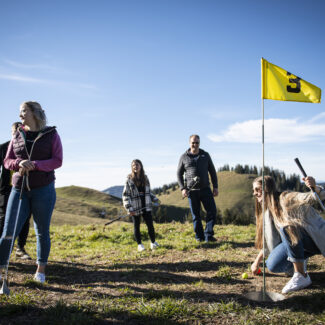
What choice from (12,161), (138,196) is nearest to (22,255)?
(138,196)

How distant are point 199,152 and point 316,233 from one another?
5127mm

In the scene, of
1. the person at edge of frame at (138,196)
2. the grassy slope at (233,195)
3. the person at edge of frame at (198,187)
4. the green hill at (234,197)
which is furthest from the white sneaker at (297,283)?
the grassy slope at (233,195)

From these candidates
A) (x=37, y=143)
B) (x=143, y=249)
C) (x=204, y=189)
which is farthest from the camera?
(x=204, y=189)

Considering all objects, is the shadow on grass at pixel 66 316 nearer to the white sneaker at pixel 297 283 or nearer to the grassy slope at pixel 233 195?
the white sneaker at pixel 297 283

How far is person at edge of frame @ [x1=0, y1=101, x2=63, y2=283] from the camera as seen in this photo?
16.4 feet

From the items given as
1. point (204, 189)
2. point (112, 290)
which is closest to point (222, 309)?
point (112, 290)

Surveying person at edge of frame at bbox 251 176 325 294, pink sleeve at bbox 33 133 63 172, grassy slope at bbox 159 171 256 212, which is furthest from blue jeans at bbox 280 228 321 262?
grassy slope at bbox 159 171 256 212

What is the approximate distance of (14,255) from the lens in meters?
8.06

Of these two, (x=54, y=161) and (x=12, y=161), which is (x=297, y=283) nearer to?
(x=54, y=161)

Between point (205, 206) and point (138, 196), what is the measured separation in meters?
2.34

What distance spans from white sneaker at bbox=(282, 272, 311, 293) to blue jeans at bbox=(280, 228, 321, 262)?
0.28m

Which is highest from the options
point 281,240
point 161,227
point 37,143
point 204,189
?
point 37,143

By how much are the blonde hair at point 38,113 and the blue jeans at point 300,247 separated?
4946 millimetres

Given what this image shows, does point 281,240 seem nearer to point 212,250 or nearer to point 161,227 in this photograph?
point 212,250
